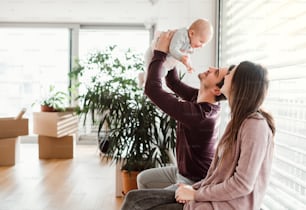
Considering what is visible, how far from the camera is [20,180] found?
455cm

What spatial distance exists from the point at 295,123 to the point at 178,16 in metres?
2.20

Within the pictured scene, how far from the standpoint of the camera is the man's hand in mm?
2148

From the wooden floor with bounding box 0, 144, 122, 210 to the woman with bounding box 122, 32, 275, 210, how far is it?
2.17 metres

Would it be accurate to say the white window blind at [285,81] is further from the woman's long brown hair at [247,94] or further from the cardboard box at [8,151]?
the cardboard box at [8,151]

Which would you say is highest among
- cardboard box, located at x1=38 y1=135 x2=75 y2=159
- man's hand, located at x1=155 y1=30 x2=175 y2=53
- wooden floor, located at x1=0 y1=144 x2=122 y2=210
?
man's hand, located at x1=155 y1=30 x2=175 y2=53

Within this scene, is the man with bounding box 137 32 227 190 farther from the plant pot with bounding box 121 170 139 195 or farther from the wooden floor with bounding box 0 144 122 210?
the wooden floor with bounding box 0 144 122 210

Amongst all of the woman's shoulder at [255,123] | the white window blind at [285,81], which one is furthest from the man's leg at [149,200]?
the white window blind at [285,81]

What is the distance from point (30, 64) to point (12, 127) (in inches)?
87.2

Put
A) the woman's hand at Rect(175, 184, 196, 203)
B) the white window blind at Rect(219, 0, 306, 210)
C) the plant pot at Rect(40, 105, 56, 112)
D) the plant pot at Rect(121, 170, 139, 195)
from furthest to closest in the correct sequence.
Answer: the plant pot at Rect(40, 105, 56, 112), the plant pot at Rect(121, 170, 139, 195), the white window blind at Rect(219, 0, 306, 210), the woman's hand at Rect(175, 184, 196, 203)

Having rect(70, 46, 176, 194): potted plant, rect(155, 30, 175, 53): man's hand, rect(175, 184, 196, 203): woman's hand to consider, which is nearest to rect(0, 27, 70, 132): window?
rect(70, 46, 176, 194): potted plant

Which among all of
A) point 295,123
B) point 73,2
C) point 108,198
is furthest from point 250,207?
point 73,2

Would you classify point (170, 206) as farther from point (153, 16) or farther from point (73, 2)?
point (153, 16)

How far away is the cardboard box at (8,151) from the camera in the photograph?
5.30 meters

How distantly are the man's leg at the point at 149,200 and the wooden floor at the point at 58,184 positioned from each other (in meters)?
1.94
